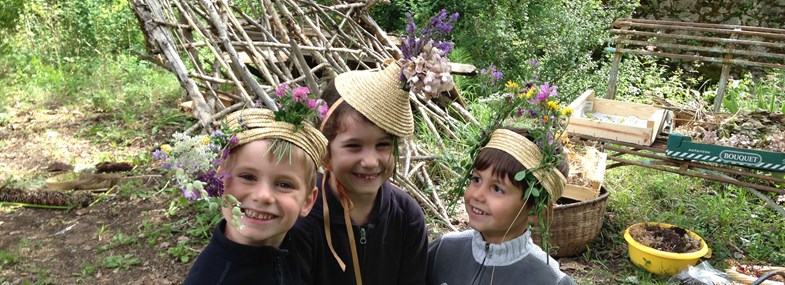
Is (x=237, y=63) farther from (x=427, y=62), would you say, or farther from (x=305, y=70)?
(x=427, y=62)

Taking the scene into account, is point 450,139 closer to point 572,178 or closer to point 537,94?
point 572,178

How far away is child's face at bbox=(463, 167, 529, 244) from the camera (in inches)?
87.4

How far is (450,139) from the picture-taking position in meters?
5.62

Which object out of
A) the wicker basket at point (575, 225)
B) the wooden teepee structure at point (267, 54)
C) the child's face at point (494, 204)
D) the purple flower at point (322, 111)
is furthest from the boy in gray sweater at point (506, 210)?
the wicker basket at point (575, 225)

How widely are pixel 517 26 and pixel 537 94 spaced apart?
253 inches

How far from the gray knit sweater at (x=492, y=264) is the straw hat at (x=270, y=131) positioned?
824mm

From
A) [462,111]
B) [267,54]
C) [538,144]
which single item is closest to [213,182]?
[538,144]

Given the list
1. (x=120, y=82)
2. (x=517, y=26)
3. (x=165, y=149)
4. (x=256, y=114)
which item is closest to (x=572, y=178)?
(x=256, y=114)

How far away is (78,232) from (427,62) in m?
3.29

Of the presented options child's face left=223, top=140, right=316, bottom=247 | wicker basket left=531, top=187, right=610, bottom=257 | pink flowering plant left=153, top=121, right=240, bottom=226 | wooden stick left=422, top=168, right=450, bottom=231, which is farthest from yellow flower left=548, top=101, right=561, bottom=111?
wooden stick left=422, top=168, right=450, bottom=231

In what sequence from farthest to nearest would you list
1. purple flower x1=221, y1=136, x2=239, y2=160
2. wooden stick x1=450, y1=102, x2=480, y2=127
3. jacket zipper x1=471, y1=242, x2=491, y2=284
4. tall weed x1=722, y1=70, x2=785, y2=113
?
1. tall weed x1=722, y1=70, x2=785, y2=113
2. wooden stick x1=450, y1=102, x2=480, y2=127
3. jacket zipper x1=471, y1=242, x2=491, y2=284
4. purple flower x1=221, y1=136, x2=239, y2=160

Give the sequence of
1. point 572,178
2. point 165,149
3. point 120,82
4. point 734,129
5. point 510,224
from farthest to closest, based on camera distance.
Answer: point 120,82 < point 734,129 < point 572,178 < point 510,224 < point 165,149

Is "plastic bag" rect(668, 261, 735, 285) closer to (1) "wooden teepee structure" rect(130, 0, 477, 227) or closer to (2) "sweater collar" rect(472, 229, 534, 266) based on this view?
(1) "wooden teepee structure" rect(130, 0, 477, 227)

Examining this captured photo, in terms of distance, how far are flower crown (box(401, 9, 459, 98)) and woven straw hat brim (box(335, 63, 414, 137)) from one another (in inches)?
3.2
